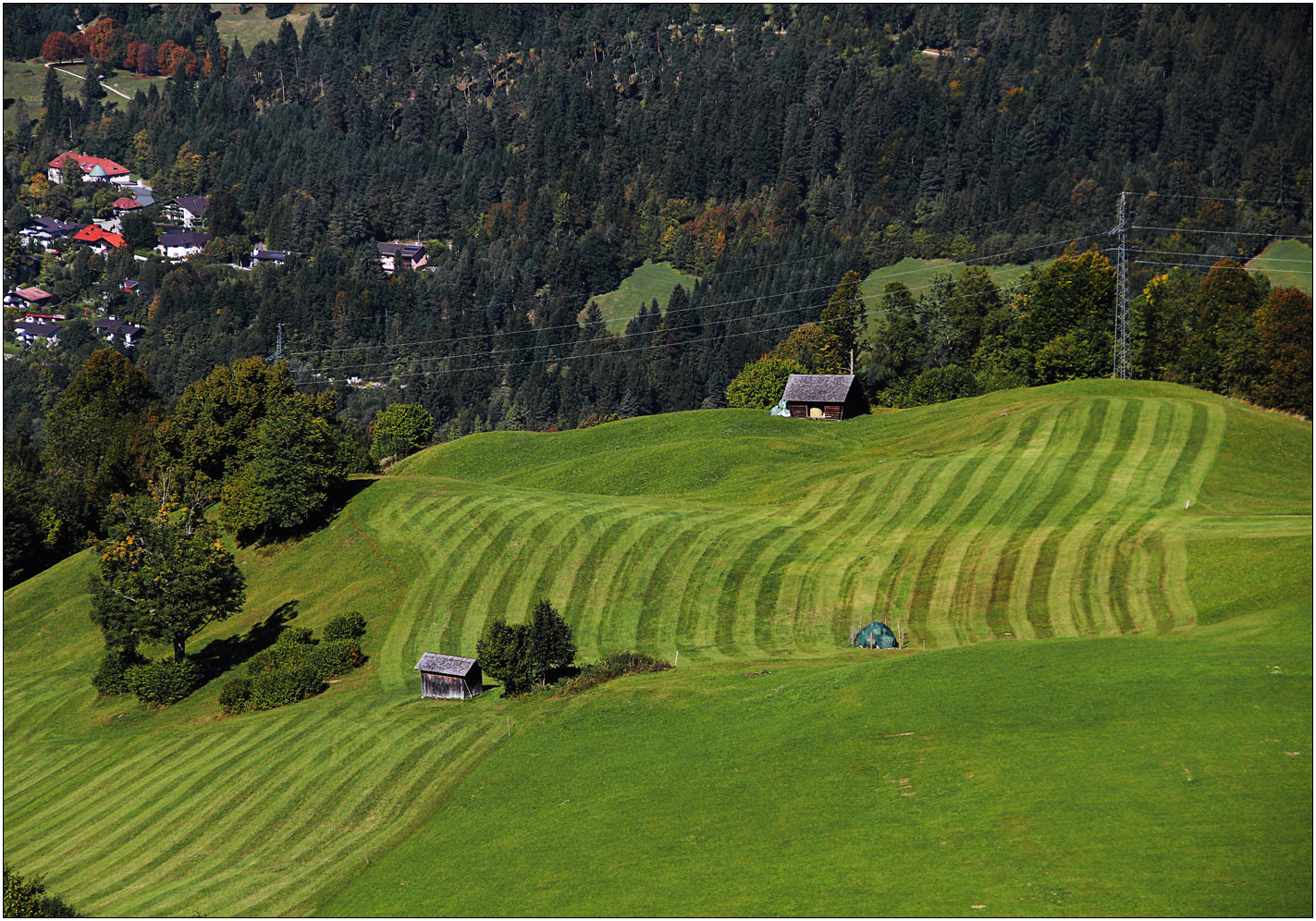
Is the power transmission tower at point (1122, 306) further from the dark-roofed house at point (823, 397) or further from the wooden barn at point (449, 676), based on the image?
the wooden barn at point (449, 676)

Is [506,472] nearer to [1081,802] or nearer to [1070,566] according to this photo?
[1070,566]

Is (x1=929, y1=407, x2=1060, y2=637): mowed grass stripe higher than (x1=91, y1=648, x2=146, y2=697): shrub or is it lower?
higher

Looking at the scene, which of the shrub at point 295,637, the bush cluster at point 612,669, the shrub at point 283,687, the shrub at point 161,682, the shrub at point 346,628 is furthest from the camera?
the shrub at point 346,628

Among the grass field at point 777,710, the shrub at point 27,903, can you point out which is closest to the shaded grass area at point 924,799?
the grass field at point 777,710

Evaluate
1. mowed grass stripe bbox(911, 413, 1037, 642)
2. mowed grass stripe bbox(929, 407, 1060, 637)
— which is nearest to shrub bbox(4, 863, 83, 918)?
mowed grass stripe bbox(911, 413, 1037, 642)

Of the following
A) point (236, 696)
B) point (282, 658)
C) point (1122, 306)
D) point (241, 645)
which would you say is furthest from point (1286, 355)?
point (236, 696)

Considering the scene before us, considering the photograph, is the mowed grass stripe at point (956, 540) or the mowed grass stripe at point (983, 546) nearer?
the mowed grass stripe at point (983, 546)

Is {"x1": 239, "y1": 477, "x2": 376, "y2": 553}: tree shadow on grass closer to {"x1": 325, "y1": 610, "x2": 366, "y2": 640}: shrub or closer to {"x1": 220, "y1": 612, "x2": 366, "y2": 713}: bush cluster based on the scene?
{"x1": 220, "y1": 612, "x2": 366, "y2": 713}: bush cluster

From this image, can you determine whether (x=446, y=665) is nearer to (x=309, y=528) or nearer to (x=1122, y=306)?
(x=309, y=528)
